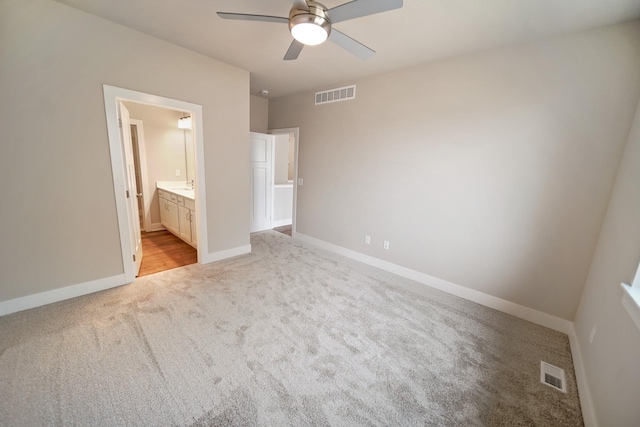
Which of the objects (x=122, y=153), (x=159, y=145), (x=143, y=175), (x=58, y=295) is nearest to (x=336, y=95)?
(x=122, y=153)

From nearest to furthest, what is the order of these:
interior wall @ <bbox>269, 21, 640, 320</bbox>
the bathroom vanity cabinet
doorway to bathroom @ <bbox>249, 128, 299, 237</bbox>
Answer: interior wall @ <bbox>269, 21, 640, 320</bbox> → the bathroom vanity cabinet → doorway to bathroom @ <bbox>249, 128, 299, 237</bbox>

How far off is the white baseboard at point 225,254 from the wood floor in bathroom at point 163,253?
0.69 ft

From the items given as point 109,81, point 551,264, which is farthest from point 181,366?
point 551,264

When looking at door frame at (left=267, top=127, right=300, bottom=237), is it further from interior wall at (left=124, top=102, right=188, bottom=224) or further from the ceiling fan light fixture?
the ceiling fan light fixture

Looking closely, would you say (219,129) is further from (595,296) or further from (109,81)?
(595,296)

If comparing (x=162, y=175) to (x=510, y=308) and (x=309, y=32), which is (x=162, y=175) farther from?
(x=510, y=308)

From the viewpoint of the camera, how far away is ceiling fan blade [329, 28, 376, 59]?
1.78 meters

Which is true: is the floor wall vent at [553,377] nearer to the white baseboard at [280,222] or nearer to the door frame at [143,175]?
the white baseboard at [280,222]

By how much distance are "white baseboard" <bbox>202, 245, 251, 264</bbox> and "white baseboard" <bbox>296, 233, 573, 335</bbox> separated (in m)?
1.61

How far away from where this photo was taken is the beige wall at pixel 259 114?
482cm

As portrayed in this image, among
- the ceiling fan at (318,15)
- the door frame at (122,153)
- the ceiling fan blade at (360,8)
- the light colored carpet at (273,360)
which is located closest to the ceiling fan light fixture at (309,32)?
the ceiling fan at (318,15)

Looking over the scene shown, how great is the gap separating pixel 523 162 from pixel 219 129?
141 inches

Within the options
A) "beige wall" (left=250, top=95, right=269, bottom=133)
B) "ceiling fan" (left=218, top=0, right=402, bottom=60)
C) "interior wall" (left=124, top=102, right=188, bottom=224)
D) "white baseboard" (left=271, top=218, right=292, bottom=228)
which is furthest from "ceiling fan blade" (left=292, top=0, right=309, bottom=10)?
"white baseboard" (left=271, top=218, right=292, bottom=228)

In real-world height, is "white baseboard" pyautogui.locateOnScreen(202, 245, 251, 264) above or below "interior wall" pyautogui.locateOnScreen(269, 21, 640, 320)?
below
